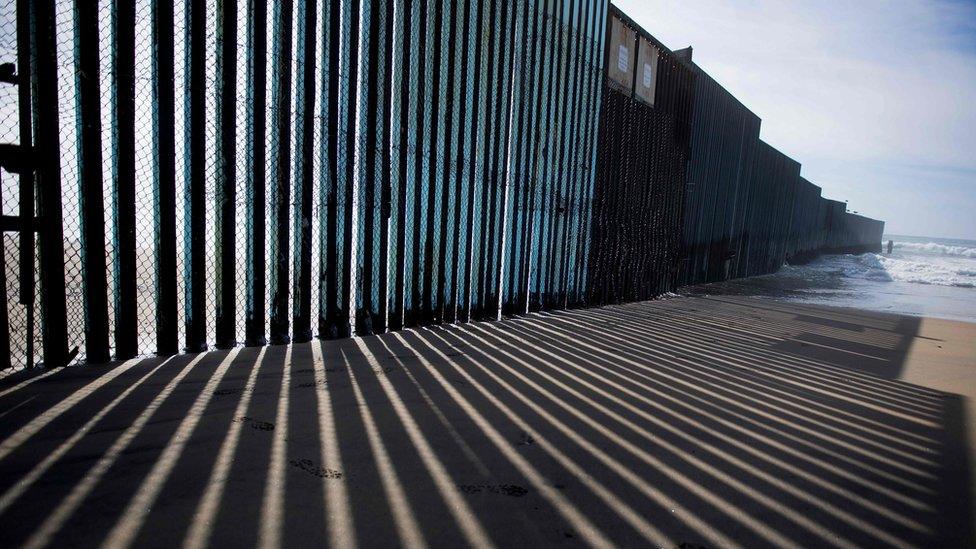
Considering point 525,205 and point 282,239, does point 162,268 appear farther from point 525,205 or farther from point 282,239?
point 525,205

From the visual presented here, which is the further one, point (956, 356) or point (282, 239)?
point (956, 356)

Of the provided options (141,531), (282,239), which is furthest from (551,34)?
(141,531)

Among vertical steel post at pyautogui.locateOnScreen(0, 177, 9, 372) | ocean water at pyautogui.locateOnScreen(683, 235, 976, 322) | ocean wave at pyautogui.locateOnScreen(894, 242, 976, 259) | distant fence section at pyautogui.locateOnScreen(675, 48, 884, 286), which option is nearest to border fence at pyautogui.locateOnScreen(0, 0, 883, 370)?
vertical steel post at pyautogui.locateOnScreen(0, 177, 9, 372)

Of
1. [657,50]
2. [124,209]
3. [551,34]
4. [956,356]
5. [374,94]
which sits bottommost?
[956,356]

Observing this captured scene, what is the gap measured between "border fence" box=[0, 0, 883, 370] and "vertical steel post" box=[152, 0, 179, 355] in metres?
0.01

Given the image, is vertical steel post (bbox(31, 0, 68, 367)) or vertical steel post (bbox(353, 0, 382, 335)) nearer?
vertical steel post (bbox(31, 0, 68, 367))

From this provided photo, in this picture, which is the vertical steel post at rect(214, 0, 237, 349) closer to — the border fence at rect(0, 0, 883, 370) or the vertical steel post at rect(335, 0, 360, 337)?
the border fence at rect(0, 0, 883, 370)

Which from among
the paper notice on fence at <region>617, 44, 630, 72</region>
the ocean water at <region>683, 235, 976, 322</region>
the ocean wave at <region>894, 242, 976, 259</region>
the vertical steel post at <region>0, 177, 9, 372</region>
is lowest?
the ocean water at <region>683, 235, 976, 322</region>

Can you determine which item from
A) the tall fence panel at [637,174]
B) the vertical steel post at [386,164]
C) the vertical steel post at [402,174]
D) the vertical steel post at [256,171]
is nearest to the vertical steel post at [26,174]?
the vertical steel post at [256,171]

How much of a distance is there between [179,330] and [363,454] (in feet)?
6.68

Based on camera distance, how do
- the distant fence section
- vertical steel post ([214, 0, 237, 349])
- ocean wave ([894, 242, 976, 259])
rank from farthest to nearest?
1. ocean wave ([894, 242, 976, 259])
2. the distant fence section
3. vertical steel post ([214, 0, 237, 349])

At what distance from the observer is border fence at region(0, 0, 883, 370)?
8.95 ft

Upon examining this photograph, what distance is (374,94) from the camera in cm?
394

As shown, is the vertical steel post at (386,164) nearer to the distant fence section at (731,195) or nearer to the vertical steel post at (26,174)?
the vertical steel post at (26,174)
